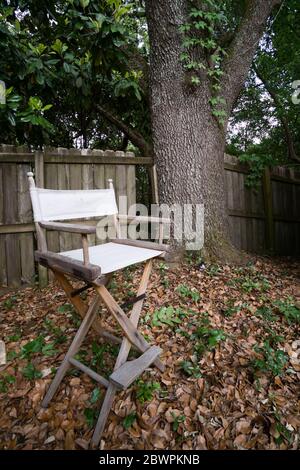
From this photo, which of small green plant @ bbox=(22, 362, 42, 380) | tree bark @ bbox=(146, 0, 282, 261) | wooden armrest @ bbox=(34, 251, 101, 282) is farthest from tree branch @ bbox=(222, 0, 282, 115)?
small green plant @ bbox=(22, 362, 42, 380)

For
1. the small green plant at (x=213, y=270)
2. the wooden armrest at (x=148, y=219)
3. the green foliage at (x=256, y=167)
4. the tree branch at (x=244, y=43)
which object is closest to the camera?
the wooden armrest at (x=148, y=219)

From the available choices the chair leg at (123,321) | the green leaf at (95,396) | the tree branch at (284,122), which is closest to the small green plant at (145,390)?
the chair leg at (123,321)

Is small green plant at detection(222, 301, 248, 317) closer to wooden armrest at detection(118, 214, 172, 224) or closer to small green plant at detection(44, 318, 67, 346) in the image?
wooden armrest at detection(118, 214, 172, 224)

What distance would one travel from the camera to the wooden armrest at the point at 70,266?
139 centimetres

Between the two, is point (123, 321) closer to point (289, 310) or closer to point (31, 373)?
point (31, 373)

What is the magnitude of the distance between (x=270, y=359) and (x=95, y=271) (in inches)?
53.3

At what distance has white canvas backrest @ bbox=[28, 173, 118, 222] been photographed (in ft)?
5.93

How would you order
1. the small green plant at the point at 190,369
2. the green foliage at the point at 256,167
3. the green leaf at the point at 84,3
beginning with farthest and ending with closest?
the green foliage at the point at 256,167
the green leaf at the point at 84,3
the small green plant at the point at 190,369

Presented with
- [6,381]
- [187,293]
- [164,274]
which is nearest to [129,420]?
[6,381]

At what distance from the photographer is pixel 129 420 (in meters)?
1.53

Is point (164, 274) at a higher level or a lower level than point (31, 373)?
higher

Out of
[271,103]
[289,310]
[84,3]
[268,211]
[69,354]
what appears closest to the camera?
[69,354]

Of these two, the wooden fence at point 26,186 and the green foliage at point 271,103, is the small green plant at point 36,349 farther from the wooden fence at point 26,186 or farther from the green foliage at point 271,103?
the green foliage at point 271,103

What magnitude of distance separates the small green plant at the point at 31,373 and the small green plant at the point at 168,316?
0.89 metres
